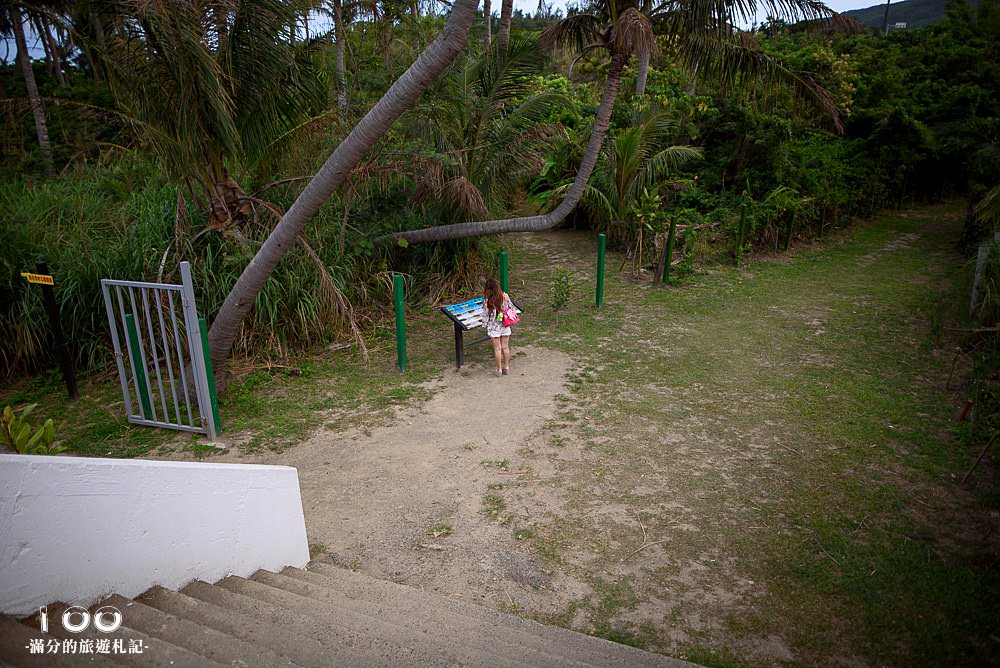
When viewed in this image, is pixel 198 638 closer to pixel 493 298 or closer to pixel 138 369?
pixel 138 369

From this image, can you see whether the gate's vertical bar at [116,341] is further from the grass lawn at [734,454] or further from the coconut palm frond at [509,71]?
the coconut palm frond at [509,71]

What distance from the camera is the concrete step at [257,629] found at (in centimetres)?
263

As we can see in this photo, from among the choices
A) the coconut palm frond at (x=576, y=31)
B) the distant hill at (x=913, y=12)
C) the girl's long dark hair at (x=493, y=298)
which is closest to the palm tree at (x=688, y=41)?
the coconut palm frond at (x=576, y=31)

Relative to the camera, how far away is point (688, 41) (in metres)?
8.46

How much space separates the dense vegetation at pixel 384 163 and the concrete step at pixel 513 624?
3184 mm

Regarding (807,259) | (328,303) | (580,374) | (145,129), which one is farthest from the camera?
(807,259)

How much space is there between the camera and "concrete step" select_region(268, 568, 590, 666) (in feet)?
9.74

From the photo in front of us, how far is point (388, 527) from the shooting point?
4.85m

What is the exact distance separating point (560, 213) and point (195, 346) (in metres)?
5.08

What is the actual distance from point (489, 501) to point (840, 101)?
13.6 metres

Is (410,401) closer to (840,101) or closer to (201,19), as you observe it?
(201,19)

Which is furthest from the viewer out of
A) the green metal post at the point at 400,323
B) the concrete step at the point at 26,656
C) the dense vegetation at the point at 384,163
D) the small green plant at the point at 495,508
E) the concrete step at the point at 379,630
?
the green metal post at the point at 400,323

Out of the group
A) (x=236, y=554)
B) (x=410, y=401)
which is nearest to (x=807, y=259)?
(x=410, y=401)

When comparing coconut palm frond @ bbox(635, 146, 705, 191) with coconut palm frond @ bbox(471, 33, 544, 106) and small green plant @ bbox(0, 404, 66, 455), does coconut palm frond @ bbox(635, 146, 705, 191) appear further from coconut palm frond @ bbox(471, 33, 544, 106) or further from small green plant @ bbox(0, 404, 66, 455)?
small green plant @ bbox(0, 404, 66, 455)
